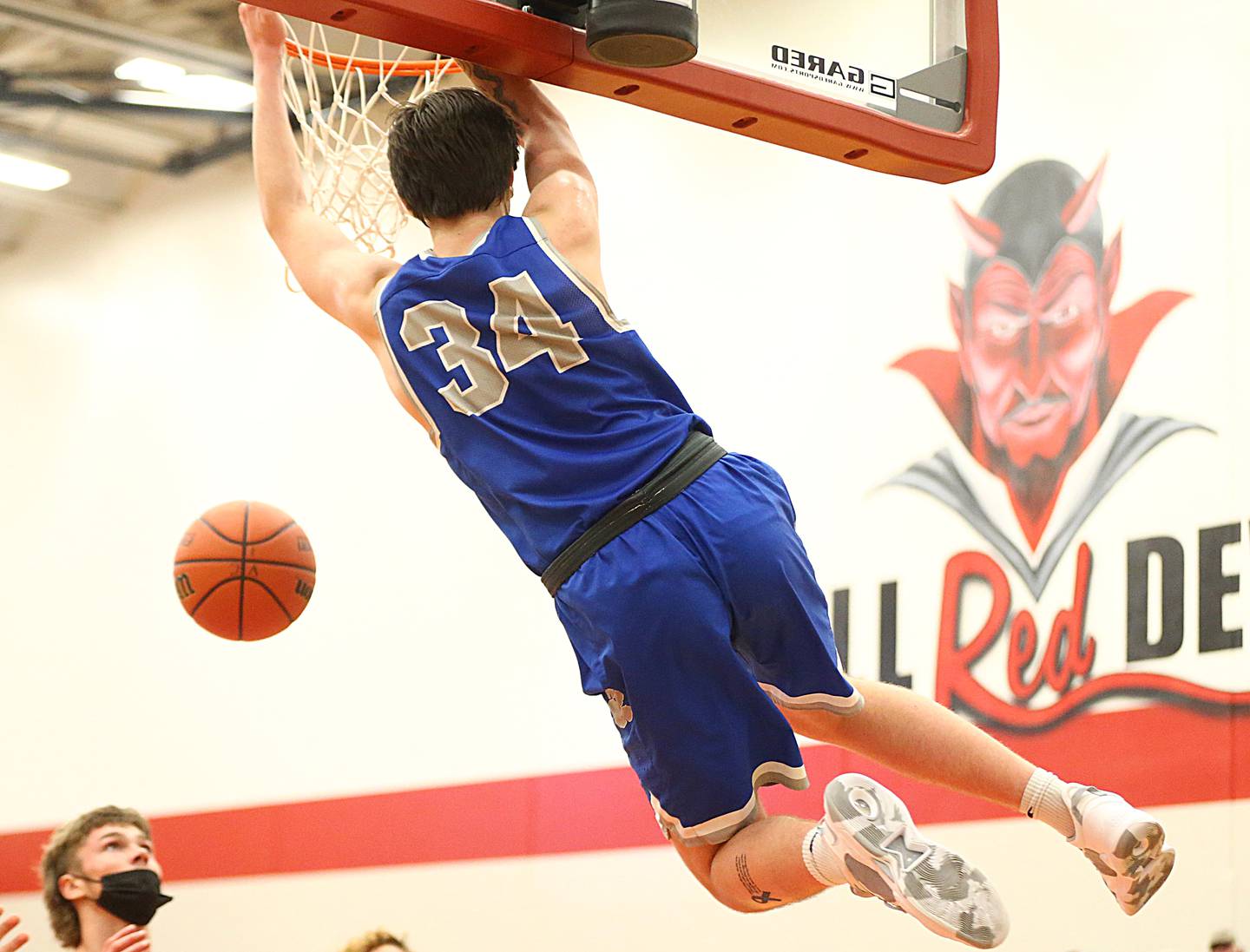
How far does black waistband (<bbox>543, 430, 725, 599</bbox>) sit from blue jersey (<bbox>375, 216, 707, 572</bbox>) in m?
0.02

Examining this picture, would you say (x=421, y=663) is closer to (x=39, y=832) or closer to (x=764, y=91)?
(x=39, y=832)

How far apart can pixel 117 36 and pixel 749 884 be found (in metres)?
8.11

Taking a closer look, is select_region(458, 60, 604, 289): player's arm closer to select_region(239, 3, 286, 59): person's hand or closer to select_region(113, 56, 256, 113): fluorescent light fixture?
select_region(239, 3, 286, 59): person's hand

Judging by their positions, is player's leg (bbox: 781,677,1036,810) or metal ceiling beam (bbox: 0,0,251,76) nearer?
player's leg (bbox: 781,677,1036,810)

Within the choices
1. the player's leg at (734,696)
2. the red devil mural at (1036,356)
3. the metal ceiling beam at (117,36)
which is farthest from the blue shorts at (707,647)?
the metal ceiling beam at (117,36)

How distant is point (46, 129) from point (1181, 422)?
8002 millimetres

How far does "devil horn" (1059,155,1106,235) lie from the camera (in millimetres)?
6973

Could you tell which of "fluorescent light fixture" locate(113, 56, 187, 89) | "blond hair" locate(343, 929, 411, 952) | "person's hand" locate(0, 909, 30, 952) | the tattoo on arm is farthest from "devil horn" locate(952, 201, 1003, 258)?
"fluorescent light fixture" locate(113, 56, 187, 89)

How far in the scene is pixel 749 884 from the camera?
11.2 ft

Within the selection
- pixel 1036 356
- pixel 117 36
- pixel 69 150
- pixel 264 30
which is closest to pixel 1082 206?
pixel 1036 356

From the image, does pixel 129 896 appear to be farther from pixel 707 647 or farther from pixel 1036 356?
pixel 1036 356

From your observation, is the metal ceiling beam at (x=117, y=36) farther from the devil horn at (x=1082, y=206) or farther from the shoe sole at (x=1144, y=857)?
the shoe sole at (x=1144, y=857)

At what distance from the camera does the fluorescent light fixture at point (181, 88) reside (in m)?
10.4

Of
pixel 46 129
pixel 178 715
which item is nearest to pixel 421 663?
pixel 178 715
